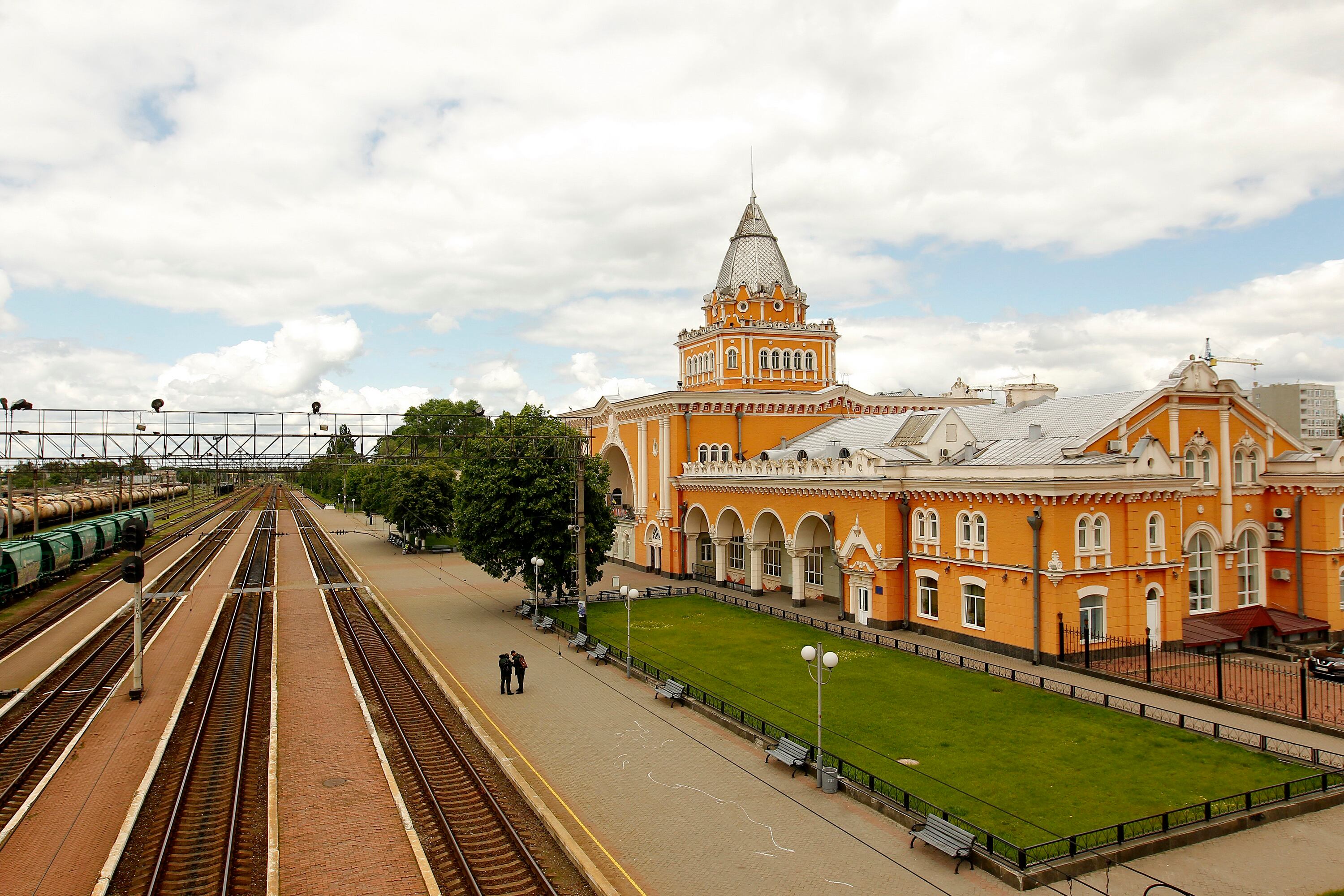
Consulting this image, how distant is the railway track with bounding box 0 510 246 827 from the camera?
18.9 m

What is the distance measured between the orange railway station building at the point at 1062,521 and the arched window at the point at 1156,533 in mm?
56

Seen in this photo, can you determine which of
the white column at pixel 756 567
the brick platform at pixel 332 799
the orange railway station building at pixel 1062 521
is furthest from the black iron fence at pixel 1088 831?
the white column at pixel 756 567

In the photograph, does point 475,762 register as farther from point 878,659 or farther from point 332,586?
point 332,586

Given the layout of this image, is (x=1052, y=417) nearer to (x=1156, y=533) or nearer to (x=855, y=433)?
(x=1156, y=533)

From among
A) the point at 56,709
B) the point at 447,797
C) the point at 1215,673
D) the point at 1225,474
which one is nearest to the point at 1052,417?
the point at 1225,474

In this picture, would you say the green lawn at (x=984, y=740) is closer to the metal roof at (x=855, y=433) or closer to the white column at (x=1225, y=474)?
the metal roof at (x=855, y=433)

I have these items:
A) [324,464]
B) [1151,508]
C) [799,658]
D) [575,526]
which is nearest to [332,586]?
[575,526]

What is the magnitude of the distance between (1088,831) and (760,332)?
139 feet

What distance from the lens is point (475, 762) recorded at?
790 inches

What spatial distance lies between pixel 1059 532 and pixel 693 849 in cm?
1873

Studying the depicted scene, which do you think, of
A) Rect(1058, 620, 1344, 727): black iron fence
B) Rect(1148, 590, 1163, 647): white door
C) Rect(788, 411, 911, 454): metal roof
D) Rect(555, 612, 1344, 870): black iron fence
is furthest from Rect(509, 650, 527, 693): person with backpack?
Rect(1148, 590, 1163, 647): white door

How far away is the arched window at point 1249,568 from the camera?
3425 cm

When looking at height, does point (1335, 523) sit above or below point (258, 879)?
above

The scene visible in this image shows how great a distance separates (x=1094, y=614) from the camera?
29297mm
